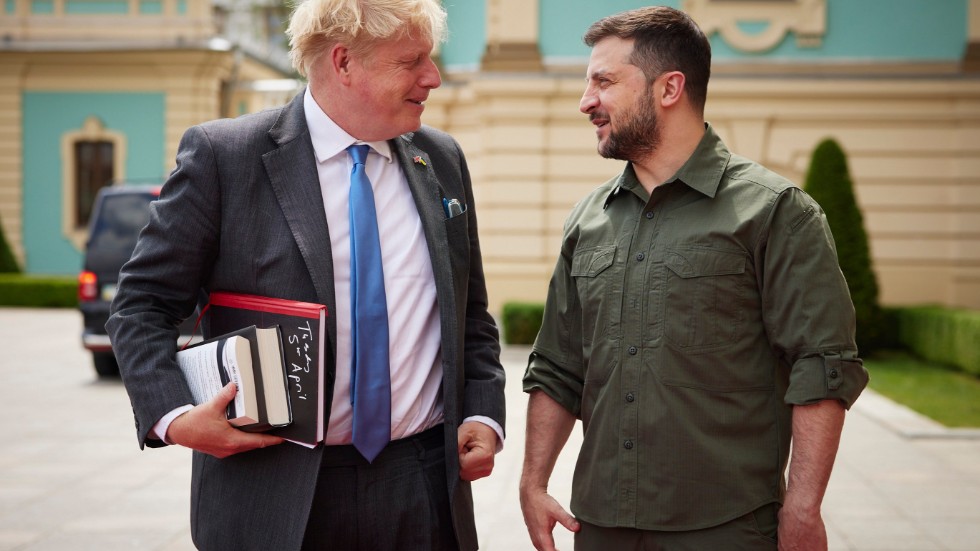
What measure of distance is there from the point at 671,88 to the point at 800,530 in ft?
3.67

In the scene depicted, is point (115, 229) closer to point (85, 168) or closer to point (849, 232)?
point (849, 232)

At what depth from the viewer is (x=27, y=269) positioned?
2623 cm

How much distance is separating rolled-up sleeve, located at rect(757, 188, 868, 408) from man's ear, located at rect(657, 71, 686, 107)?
1.28 feet

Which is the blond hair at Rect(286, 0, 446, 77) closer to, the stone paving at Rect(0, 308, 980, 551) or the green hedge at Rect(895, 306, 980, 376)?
the stone paving at Rect(0, 308, 980, 551)

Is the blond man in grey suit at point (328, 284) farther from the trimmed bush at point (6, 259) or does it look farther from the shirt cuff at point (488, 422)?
the trimmed bush at point (6, 259)

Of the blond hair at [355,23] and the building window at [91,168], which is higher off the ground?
the blond hair at [355,23]

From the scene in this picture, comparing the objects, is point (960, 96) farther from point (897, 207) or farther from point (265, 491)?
point (265, 491)

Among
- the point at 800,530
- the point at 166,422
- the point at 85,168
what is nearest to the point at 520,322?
the point at 800,530

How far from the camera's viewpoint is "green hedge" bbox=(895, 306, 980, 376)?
42.2 feet

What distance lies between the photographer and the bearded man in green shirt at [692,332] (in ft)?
8.30

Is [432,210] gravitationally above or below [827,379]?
A: above

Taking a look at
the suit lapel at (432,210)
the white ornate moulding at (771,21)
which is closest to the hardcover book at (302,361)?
the suit lapel at (432,210)

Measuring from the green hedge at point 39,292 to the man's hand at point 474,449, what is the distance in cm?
2172

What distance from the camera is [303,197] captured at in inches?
104
